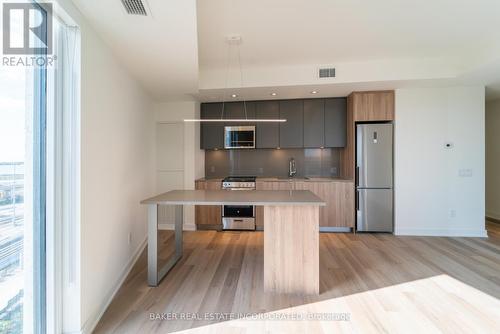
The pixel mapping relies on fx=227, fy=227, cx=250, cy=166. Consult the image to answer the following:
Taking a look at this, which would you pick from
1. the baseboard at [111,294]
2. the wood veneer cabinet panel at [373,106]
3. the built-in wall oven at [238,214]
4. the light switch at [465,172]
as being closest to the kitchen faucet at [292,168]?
the built-in wall oven at [238,214]

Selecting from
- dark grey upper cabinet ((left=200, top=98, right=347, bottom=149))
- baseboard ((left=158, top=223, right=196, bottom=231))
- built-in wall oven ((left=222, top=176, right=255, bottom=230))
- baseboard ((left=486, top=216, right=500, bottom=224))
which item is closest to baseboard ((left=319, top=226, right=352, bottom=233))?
built-in wall oven ((left=222, top=176, right=255, bottom=230))

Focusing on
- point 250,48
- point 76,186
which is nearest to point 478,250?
point 250,48

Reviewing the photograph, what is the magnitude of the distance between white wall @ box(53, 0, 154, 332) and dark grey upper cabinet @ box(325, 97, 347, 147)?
3.41m

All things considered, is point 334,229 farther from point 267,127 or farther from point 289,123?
point 267,127

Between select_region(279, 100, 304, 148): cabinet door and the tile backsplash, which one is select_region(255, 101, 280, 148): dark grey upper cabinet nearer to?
select_region(279, 100, 304, 148): cabinet door

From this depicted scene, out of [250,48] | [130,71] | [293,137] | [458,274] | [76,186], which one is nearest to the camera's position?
[76,186]

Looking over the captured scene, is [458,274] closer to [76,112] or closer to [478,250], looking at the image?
[478,250]

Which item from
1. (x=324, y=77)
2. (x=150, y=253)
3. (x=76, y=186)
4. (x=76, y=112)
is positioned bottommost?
(x=150, y=253)

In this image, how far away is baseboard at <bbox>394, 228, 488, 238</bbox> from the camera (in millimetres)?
3922

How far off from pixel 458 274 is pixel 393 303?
1.21 metres

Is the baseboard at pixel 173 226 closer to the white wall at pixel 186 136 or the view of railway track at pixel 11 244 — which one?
the white wall at pixel 186 136

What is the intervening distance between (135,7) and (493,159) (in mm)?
7065

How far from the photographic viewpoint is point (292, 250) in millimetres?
2307

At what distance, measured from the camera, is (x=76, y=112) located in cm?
174
